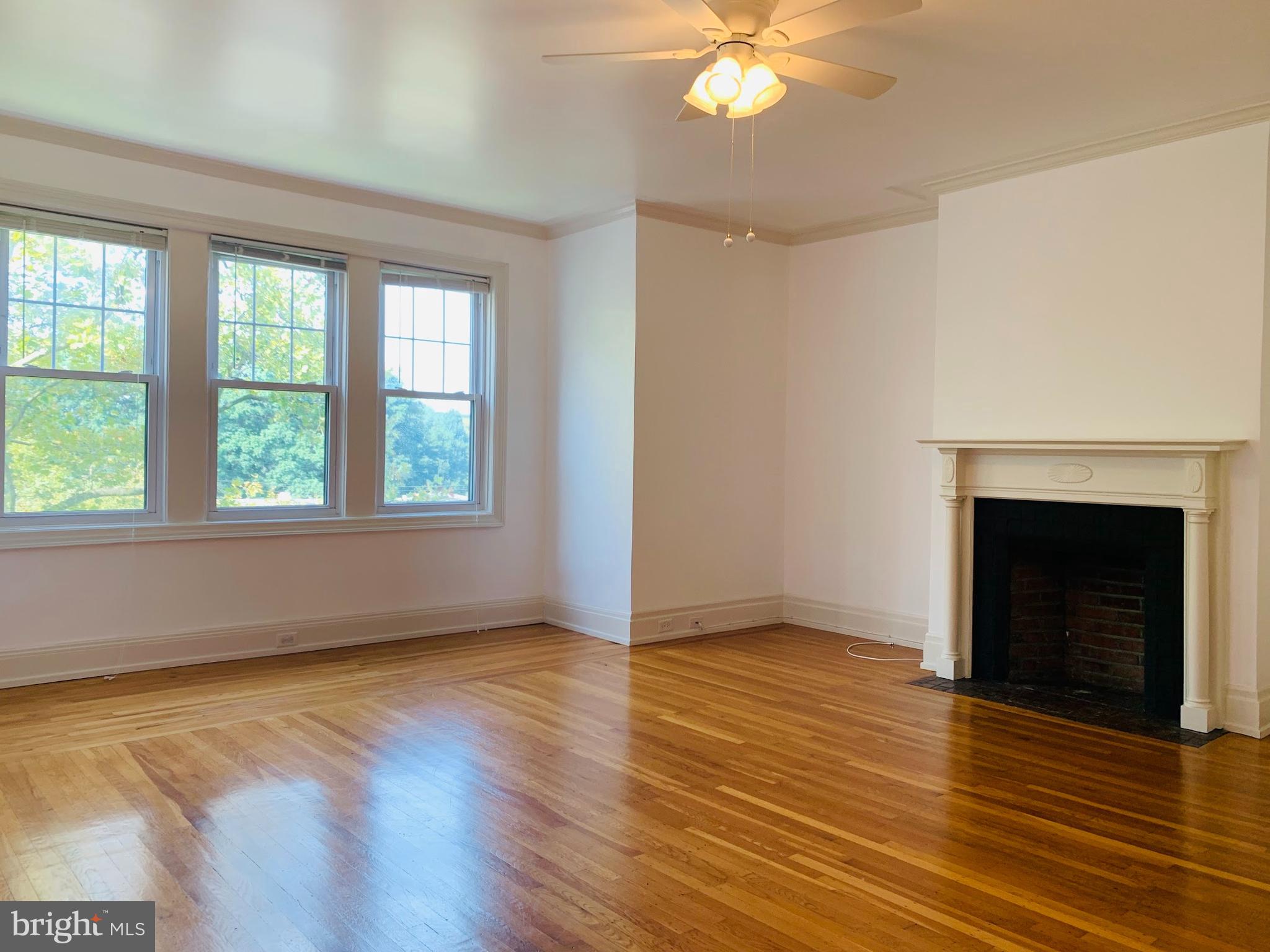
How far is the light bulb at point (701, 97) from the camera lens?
10.4 feet

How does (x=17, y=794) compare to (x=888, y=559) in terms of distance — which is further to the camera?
(x=888, y=559)

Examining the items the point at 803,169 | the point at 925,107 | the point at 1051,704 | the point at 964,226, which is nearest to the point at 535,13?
the point at 925,107

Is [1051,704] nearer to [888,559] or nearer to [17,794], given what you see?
[888,559]

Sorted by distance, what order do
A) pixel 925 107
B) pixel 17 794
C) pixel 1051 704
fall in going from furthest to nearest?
pixel 1051 704 → pixel 925 107 → pixel 17 794

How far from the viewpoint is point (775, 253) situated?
682 cm

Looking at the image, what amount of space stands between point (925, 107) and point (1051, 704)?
9.82 ft

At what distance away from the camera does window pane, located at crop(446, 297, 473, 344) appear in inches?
253

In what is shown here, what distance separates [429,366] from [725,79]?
3.70 meters

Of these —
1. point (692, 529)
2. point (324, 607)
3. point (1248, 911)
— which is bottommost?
point (1248, 911)

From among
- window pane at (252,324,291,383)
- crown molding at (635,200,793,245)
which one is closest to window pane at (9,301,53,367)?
window pane at (252,324,291,383)

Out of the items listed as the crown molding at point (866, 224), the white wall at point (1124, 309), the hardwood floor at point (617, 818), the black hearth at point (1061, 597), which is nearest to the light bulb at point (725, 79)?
the hardwood floor at point (617, 818)

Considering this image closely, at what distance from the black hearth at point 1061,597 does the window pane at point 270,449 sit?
4.00m

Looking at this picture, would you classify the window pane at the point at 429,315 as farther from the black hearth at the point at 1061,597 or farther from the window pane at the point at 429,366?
the black hearth at the point at 1061,597

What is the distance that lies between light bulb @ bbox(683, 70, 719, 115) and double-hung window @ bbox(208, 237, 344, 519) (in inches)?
128
